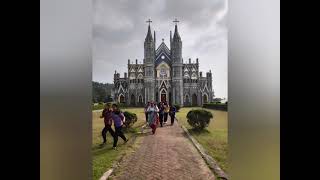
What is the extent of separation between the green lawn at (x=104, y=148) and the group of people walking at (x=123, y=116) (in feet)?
0.25

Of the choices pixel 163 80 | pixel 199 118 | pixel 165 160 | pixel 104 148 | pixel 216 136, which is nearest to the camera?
pixel 165 160

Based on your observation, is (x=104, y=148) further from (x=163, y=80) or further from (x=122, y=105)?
(x=163, y=80)

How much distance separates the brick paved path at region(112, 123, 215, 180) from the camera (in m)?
4.29

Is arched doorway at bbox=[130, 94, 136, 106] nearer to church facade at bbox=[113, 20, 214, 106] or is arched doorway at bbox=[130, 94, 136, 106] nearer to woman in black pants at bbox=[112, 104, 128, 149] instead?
church facade at bbox=[113, 20, 214, 106]

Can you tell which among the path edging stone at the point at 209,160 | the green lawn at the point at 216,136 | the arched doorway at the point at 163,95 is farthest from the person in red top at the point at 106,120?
the path edging stone at the point at 209,160

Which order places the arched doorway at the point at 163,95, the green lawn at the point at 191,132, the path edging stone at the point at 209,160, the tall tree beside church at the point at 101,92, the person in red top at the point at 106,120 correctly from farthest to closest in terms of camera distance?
the arched doorway at the point at 163,95 < the person in red top at the point at 106,120 < the tall tree beside church at the point at 101,92 < the green lawn at the point at 191,132 < the path edging stone at the point at 209,160

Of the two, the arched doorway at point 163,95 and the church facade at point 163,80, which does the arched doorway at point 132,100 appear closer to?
the church facade at point 163,80

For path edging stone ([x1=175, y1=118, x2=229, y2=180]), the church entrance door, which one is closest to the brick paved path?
path edging stone ([x1=175, y1=118, x2=229, y2=180])

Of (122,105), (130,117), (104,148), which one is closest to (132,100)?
(122,105)

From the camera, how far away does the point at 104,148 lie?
15.7 ft

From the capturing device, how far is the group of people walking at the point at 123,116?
491 centimetres

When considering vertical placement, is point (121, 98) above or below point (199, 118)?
above

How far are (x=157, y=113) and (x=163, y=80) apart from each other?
0.58m
